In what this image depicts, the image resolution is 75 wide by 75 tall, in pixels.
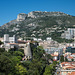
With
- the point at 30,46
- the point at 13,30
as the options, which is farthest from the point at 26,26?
the point at 30,46

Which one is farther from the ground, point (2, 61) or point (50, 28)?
point (50, 28)

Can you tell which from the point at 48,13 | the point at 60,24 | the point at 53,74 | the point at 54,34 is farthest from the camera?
the point at 48,13

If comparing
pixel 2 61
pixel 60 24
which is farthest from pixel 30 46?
pixel 60 24

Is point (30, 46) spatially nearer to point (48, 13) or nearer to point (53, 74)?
point (53, 74)

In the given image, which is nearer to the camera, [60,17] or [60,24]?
[60,24]

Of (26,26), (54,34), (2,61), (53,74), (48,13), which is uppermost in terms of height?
(48,13)

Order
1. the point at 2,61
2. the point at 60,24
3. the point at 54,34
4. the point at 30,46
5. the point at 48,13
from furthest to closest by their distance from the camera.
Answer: the point at 48,13
the point at 60,24
the point at 54,34
the point at 30,46
the point at 2,61

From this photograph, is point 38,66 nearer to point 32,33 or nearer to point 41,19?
point 32,33
